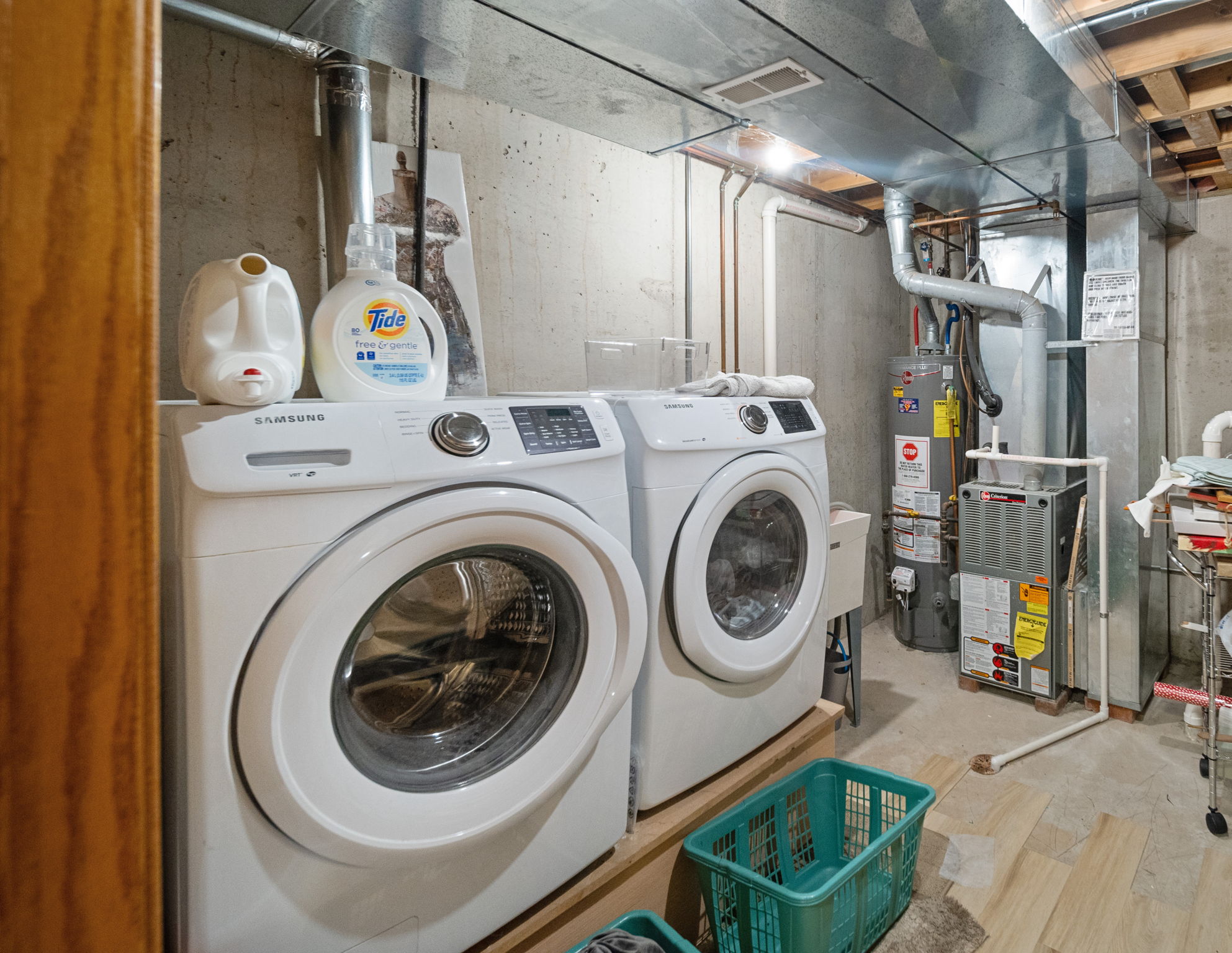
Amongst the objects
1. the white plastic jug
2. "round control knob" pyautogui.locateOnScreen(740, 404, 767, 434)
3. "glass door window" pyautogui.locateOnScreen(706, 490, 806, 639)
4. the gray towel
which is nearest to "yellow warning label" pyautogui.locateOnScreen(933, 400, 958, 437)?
"glass door window" pyautogui.locateOnScreen(706, 490, 806, 639)

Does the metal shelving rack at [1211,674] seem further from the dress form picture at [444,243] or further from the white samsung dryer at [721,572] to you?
the dress form picture at [444,243]

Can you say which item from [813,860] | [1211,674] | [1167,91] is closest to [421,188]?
[813,860]

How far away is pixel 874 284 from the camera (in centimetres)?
363

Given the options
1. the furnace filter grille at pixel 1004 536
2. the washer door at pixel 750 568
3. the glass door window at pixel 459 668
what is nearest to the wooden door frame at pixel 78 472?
the glass door window at pixel 459 668

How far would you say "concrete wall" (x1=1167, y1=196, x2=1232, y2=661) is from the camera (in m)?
3.01

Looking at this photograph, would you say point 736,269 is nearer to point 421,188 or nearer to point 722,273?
point 722,273

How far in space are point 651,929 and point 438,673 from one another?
2.05 feet

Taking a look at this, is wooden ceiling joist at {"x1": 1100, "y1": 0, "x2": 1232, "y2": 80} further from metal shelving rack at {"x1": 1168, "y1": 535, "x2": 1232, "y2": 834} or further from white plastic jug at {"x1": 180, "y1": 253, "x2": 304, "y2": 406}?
white plastic jug at {"x1": 180, "y1": 253, "x2": 304, "y2": 406}

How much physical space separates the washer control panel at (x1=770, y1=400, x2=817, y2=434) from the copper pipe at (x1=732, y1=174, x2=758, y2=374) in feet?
3.23

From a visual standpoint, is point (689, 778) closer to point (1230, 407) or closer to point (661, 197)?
point (661, 197)

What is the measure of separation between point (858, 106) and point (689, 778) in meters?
1.77

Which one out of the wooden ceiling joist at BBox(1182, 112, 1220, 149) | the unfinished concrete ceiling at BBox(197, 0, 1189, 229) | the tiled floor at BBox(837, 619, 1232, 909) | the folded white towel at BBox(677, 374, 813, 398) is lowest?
the tiled floor at BBox(837, 619, 1232, 909)

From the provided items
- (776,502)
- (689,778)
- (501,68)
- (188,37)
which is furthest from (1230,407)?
(188,37)

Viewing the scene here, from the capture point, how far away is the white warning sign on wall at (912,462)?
128 inches
